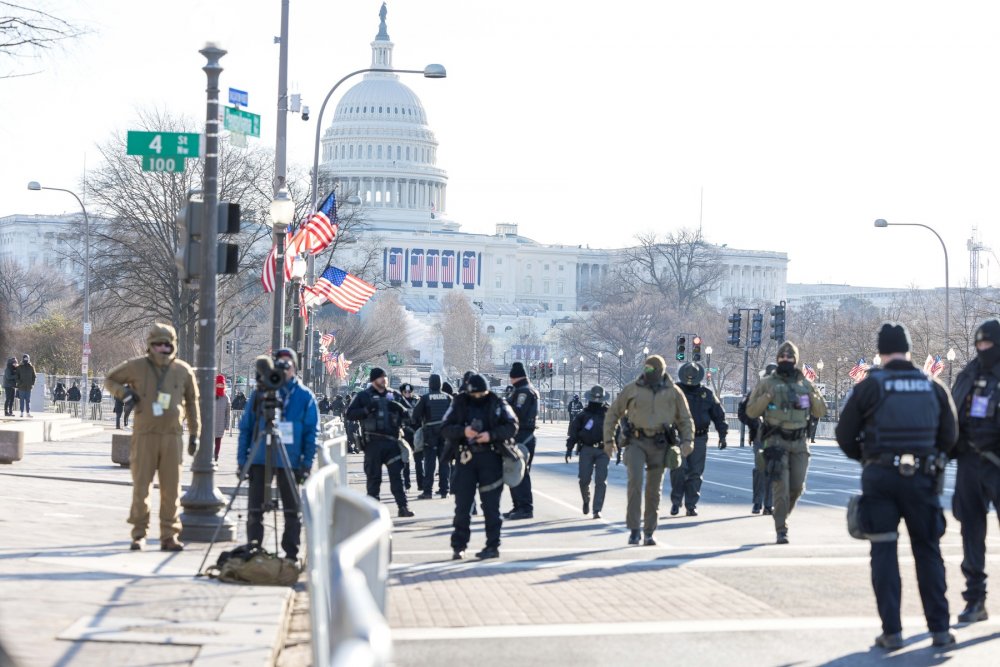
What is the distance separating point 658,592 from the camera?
38.5 feet

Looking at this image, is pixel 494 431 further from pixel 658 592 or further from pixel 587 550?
pixel 658 592

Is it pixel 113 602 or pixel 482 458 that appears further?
pixel 482 458

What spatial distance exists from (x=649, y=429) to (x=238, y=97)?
6.12 metres

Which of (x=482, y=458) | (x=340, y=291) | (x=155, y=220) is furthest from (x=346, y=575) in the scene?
(x=155, y=220)

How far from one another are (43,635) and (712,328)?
11483cm

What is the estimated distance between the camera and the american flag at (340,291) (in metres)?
36.8

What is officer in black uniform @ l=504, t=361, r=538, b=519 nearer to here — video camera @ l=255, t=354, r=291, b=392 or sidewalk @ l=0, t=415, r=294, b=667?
sidewalk @ l=0, t=415, r=294, b=667

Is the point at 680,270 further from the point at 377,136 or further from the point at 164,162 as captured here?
the point at 164,162

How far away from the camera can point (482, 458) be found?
46.5ft

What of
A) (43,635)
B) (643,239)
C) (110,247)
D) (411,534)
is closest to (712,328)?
(643,239)

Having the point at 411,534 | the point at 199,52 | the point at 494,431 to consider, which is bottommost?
the point at 411,534

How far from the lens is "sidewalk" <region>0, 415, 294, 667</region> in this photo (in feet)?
26.3

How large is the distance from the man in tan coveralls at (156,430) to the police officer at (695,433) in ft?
24.9

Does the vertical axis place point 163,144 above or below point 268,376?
above
